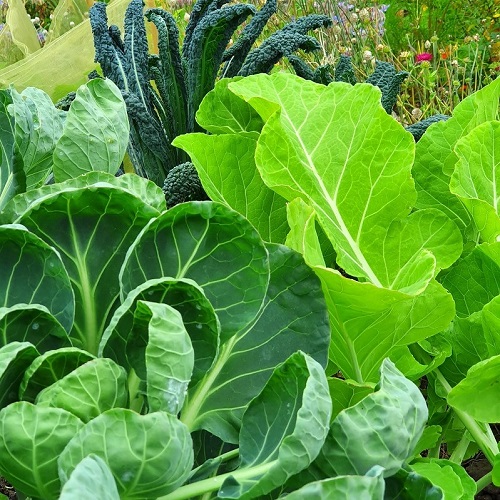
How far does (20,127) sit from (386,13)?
11.0ft

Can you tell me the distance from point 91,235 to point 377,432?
0.28 m

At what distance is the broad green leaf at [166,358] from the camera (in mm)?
518

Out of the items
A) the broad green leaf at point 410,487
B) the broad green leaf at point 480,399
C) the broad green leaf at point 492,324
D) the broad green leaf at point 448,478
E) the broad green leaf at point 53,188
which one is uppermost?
the broad green leaf at point 53,188

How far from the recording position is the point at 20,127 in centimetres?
75

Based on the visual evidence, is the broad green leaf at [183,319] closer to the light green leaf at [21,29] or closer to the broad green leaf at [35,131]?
the broad green leaf at [35,131]

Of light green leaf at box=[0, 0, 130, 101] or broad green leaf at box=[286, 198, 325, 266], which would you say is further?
light green leaf at box=[0, 0, 130, 101]

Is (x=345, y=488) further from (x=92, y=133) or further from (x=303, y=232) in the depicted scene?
(x=92, y=133)

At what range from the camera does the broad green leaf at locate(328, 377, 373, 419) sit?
0.73 metres

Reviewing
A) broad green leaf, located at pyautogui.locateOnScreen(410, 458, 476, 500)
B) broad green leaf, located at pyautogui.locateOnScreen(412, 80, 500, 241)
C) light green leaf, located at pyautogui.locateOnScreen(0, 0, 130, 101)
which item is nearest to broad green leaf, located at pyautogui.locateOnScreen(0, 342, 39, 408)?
broad green leaf, located at pyautogui.locateOnScreen(410, 458, 476, 500)

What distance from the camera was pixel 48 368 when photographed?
55cm

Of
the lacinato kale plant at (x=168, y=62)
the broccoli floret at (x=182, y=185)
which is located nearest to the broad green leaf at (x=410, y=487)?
the broccoli floret at (x=182, y=185)

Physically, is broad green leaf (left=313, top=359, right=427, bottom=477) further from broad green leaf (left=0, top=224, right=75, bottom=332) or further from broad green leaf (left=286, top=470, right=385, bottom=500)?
broad green leaf (left=0, top=224, right=75, bottom=332)

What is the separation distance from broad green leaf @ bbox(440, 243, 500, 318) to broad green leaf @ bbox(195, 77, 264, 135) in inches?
13.1

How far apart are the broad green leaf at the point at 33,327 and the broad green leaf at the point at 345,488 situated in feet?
0.73
